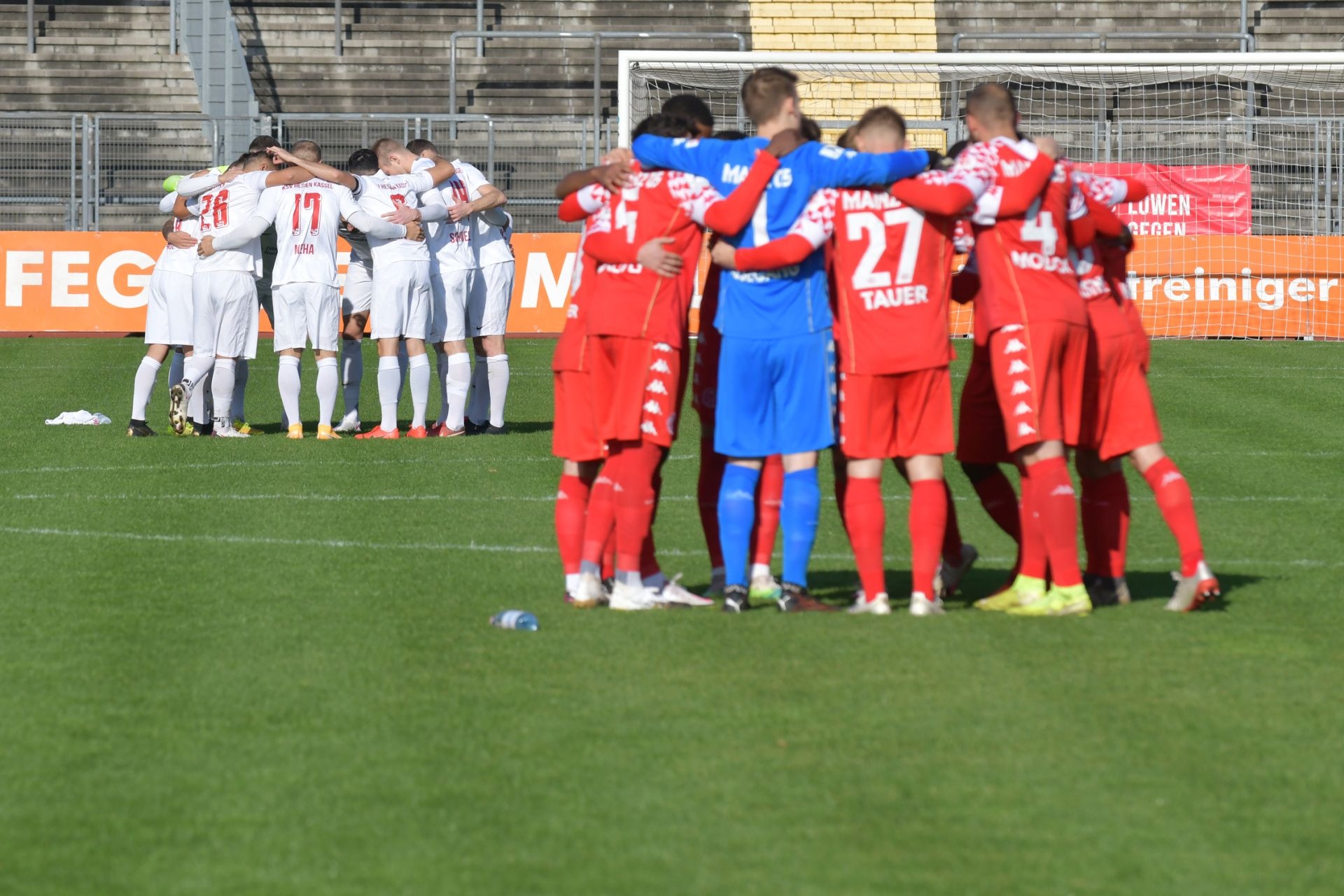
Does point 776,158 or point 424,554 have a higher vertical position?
point 776,158

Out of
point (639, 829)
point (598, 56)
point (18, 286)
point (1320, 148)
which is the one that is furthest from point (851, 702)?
point (598, 56)

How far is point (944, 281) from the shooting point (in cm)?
733

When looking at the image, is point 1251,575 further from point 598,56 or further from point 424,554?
point 598,56

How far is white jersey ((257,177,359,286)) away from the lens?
13.4 metres

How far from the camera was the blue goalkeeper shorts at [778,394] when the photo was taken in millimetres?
7352

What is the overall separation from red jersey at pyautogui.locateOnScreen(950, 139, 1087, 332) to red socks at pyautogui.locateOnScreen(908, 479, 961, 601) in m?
0.67

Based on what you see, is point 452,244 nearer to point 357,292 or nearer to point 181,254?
point 357,292

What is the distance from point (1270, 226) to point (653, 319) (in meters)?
18.6

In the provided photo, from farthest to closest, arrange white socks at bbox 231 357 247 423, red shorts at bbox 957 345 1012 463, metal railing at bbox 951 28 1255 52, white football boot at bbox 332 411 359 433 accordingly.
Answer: metal railing at bbox 951 28 1255 52
white football boot at bbox 332 411 359 433
white socks at bbox 231 357 247 423
red shorts at bbox 957 345 1012 463

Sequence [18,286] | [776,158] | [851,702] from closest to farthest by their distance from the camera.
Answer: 1. [851,702]
2. [776,158]
3. [18,286]

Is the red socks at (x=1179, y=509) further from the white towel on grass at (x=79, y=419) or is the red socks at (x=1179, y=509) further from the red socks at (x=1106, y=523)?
the white towel on grass at (x=79, y=419)

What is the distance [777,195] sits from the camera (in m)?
7.32

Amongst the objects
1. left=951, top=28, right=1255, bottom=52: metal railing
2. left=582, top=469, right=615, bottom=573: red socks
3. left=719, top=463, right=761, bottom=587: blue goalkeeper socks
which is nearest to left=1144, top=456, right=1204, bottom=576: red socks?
left=719, top=463, right=761, bottom=587: blue goalkeeper socks

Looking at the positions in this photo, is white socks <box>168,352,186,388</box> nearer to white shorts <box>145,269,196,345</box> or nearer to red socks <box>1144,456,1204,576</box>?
white shorts <box>145,269,196,345</box>
